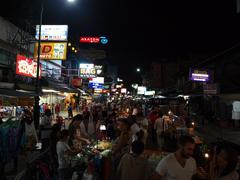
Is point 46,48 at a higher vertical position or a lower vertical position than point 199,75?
higher

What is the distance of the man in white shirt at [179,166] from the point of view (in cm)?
472

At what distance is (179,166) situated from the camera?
188 inches

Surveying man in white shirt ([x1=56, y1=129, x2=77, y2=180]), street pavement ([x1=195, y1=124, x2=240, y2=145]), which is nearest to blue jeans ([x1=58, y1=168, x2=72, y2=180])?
man in white shirt ([x1=56, y1=129, x2=77, y2=180])

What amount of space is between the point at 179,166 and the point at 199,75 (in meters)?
20.9

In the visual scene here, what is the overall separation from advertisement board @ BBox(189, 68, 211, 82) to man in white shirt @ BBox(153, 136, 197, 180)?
20.0 metres

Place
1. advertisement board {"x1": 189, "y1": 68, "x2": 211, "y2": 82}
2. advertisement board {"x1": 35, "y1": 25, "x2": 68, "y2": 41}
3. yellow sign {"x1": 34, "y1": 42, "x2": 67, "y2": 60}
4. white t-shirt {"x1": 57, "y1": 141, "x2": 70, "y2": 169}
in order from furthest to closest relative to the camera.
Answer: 1. advertisement board {"x1": 189, "y1": 68, "x2": 211, "y2": 82}
2. advertisement board {"x1": 35, "y1": 25, "x2": 68, "y2": 41}
3. yellow sign {"x1": 34, "y1": 42, "x2": 67, "y2": 60}
4. white t-shirt {"x1": 57, "y1": 141, "x2": 70, "y2": 169}

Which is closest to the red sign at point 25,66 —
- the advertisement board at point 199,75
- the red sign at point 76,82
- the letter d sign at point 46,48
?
the letter d sign at point 46,48

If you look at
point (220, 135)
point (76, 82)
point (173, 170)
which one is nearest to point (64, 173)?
point (173, 170)

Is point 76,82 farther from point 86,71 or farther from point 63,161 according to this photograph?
point 63,161

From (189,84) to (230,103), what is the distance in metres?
16.7

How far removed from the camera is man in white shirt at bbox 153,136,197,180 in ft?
15.5

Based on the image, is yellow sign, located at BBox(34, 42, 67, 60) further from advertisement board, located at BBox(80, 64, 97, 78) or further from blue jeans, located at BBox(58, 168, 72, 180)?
blue jeans, located at BBox(58, 168, 72, 180)

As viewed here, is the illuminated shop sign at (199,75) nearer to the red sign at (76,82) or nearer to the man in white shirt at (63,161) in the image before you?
the red sign at (76,82)

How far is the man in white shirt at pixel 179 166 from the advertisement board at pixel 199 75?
1997 centimetres
